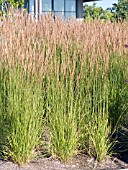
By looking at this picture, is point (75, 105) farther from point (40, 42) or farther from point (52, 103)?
point (40, 42)

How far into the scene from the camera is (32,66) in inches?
158

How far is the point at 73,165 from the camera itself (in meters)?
4.05

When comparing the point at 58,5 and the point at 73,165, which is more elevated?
the point at 58,5

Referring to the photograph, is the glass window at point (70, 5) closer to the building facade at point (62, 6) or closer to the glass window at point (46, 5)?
the building facade at point (62, 6)

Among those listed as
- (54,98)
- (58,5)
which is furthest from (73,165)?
(58,5)

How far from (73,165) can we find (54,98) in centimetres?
71

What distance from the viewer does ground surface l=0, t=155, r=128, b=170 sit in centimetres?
392

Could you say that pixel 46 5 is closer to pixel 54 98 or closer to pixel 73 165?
pixel 54 98

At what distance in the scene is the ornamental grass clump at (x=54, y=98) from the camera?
389cm

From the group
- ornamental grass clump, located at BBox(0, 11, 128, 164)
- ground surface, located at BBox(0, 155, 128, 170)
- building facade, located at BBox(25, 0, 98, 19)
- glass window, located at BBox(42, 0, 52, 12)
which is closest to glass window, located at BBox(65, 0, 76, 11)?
building facade, located at BBox(25, 0, 98, 19)

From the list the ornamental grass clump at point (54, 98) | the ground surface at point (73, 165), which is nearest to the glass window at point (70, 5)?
the ornamental grass clump at point (54, 98)

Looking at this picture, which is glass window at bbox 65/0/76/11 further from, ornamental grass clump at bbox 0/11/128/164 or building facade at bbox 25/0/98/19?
ornamental grass clump at bbox 0/11/128/164

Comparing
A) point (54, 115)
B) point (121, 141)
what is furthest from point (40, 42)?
point (121, 141)

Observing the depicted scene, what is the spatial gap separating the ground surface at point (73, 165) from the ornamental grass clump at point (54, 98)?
7cm
